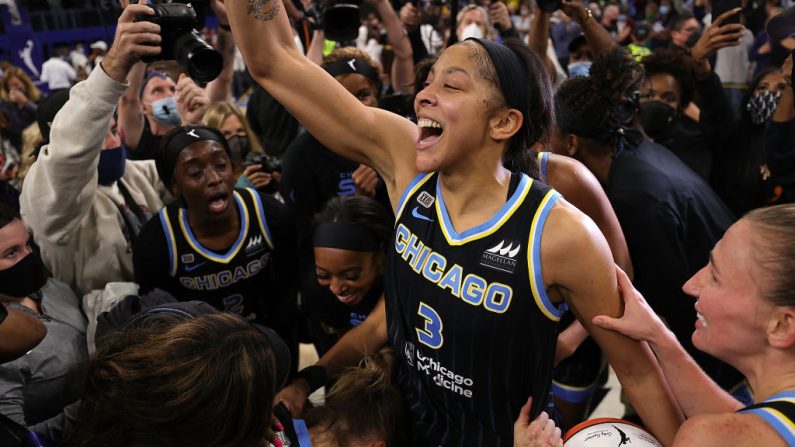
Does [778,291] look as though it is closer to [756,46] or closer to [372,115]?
[372,115]

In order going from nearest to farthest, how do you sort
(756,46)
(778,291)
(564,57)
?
1. (778,291)
2. (756,46)
3. (564,57)

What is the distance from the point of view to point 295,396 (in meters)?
1.88

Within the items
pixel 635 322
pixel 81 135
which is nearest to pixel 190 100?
pixel 81 135

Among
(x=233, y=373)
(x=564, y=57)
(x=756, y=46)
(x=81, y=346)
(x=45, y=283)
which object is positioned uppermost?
(x=233, y=373)

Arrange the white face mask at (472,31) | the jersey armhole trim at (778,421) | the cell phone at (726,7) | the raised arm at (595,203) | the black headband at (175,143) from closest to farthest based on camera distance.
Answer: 1. the jersey armhole trim at (778,421)
2. the raised arm at (595,203)
3. the black headband at (175,143)
4. the cell phone at (726,7)
5. the white face mask at (472,31)

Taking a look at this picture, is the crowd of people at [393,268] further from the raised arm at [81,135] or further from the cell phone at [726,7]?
the cell phone at [726,7]

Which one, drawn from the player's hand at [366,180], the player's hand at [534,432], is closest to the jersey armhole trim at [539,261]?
the player's hand at [534,432]

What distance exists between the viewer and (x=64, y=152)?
200cm

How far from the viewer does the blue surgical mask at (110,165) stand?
7.93ft

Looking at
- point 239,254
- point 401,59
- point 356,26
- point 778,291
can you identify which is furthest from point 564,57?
point 778,291

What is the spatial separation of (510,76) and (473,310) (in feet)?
1.94

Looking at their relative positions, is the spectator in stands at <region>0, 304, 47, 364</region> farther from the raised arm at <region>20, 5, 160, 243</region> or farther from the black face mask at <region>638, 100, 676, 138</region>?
the black face mask at <region>638, 100, 676, 138</region>

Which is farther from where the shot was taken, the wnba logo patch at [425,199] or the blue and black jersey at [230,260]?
the blue and black jersey at [230,260]

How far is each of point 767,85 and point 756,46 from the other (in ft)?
14.9
